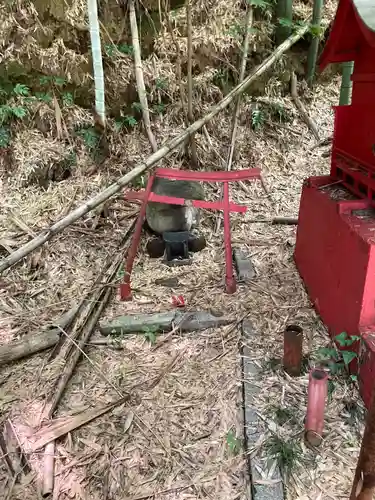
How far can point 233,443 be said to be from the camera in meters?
2.27

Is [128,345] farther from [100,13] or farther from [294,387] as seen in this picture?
[100,13]

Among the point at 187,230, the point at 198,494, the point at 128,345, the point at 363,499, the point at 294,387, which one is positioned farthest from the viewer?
the point at 187,230

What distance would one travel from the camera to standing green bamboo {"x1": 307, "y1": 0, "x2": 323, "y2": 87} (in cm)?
542

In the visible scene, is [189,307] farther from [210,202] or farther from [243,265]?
[210,202]

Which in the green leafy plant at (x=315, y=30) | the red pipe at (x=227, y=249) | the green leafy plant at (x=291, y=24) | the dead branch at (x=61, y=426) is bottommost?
the dead branch at (x=61, y=426)

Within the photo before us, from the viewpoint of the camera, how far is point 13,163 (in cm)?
507

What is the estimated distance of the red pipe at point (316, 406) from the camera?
208 cm

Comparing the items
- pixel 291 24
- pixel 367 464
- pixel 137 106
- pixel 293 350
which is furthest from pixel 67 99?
pixel 367 464

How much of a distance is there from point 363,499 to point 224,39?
558cm

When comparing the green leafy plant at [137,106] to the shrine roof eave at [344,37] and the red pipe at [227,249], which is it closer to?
the red pipe at [227,249]

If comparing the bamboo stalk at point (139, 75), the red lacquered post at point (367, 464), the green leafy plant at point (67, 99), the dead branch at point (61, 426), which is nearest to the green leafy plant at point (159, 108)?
the bamboo stalk at point (139, 75)

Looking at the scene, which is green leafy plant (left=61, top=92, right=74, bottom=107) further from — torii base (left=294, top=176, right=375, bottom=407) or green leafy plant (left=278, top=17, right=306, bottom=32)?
torii base (left=294, top=176, right=375, bottom=407)

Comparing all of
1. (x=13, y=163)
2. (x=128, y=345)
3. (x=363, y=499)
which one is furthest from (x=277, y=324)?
(x=13, y=163)

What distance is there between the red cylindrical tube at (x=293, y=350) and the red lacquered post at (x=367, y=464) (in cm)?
115
